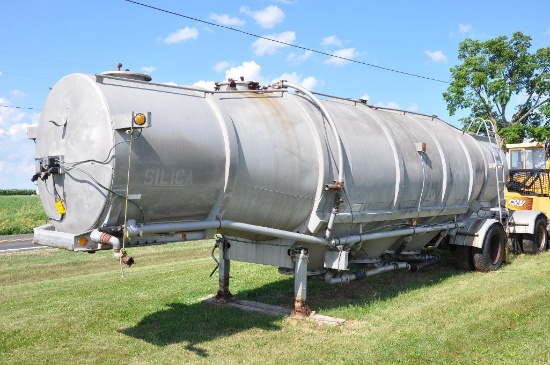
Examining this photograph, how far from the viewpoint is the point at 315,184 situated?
26.6ft

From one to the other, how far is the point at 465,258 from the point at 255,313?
597cm

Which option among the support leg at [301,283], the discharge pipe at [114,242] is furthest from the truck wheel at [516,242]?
the discharge pipe at [114,242]

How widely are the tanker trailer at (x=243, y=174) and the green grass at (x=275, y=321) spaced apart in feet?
2.38

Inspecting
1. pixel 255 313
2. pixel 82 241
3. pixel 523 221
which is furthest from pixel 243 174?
pixel 523 221

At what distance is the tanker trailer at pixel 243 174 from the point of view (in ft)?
20.4

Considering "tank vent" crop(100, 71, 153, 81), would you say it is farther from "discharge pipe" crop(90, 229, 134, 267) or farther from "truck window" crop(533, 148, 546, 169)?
"truck window" crop(533, 148, 546, 169)

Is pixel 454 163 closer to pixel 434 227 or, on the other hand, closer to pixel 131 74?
pixel 434 227

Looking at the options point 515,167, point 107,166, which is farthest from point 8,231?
point 107,166

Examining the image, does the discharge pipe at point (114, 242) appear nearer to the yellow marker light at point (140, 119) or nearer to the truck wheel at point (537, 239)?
the yellow marker light at point (140, 119)

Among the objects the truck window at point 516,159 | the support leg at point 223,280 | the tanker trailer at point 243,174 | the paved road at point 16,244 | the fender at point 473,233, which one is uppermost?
the truck window at point 516,159

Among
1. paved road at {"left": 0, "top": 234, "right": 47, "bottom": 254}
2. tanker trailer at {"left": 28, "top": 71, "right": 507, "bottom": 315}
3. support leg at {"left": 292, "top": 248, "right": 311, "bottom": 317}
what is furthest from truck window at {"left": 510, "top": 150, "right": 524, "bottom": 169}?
paved road at {"left": 0, "top": 234, "right": 47, "bottom": 254}

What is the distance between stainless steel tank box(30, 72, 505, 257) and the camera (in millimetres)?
6191

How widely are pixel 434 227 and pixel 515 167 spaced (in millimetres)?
7681

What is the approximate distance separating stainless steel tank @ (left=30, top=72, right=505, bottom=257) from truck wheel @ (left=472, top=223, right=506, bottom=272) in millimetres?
2608
